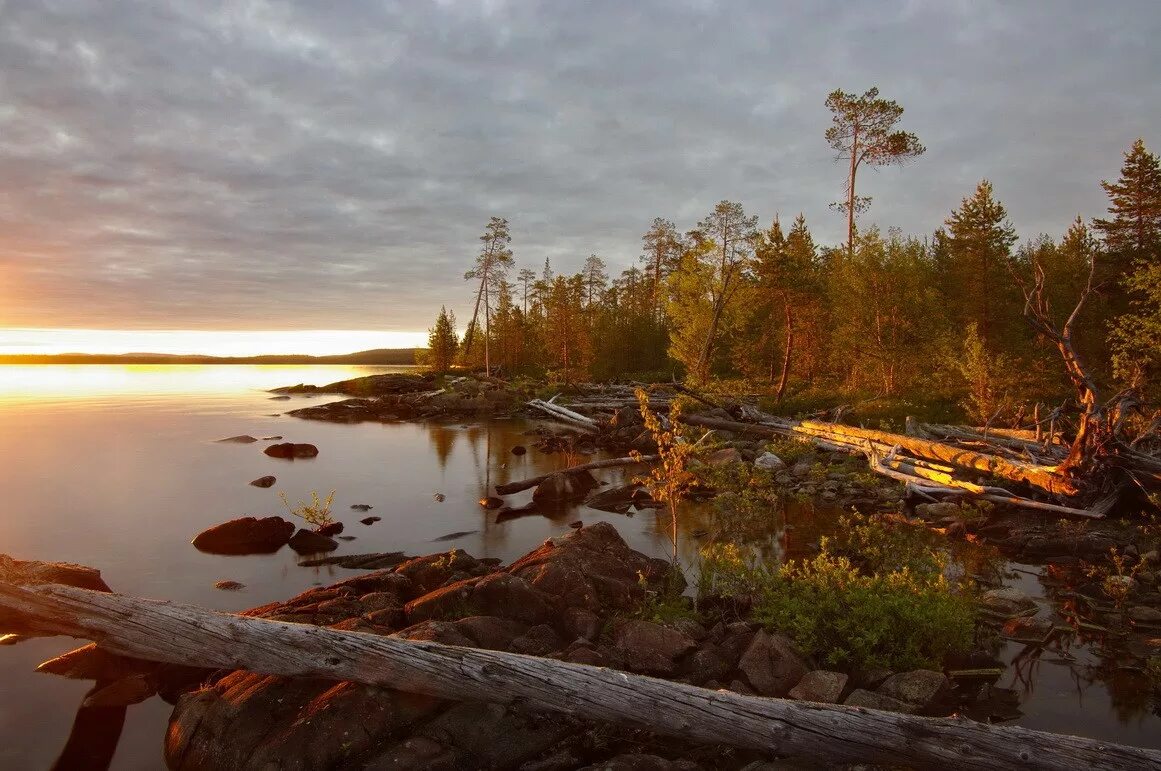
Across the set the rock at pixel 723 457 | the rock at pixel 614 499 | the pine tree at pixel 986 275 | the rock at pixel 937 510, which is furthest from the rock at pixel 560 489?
the pine tree at pixel 986 275

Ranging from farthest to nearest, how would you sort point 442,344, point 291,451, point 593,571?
point 442,344 → point 291,451 → point 593,571

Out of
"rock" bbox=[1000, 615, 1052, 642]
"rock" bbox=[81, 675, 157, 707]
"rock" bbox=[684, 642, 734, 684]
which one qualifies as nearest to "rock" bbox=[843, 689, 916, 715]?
"rock" bbox=[684, 642, 734, 684]

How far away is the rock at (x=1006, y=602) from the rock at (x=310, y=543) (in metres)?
12.4

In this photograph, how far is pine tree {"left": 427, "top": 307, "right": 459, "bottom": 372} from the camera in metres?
82.2

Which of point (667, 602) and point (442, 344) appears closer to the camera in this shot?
point (667, 602)

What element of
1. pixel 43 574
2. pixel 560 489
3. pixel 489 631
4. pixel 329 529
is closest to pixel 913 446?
pixel 560 489

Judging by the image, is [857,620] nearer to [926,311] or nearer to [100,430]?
[926,311]

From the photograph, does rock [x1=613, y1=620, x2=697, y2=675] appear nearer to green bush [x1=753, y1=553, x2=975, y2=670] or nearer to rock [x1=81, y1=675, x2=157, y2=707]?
green bush [x1=753, y1=553, x2=975, y2=670]

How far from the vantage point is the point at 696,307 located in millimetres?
45250

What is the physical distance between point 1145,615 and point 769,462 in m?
11.4

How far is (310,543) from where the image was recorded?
13328 millimetres

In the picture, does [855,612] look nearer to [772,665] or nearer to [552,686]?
[772,665]

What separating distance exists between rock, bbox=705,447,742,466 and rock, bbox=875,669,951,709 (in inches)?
502

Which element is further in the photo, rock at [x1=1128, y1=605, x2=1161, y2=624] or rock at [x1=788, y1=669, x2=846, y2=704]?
rock at [x1=1128, y1=605, x2=1161, y2=624]
